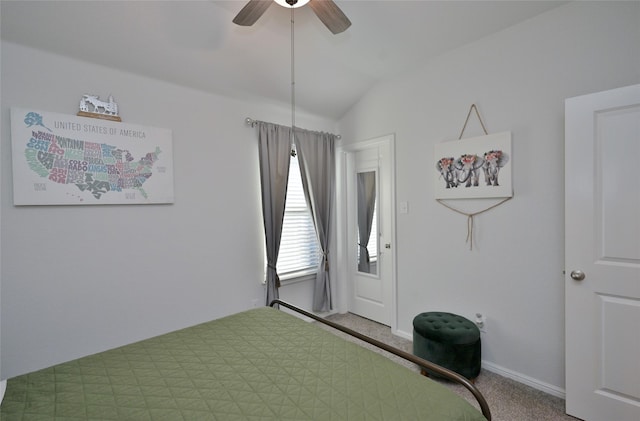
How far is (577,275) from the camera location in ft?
6.31

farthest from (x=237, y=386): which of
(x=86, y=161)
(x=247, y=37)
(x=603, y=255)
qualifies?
(x=247, y=37)

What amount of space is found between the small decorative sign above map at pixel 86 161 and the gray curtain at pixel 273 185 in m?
0.87

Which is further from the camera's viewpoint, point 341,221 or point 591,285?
point 341,221

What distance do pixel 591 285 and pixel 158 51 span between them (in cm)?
343

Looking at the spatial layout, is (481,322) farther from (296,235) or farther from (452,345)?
(296,235)

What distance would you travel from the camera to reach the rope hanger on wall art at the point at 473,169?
237 centimetres

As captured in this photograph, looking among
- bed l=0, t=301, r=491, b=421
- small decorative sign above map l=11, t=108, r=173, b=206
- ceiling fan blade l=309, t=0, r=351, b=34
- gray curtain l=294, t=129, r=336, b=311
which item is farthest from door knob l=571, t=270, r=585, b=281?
small decorative sign above map l=11, t=108, r=173, b=206

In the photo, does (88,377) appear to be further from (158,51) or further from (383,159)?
(383,159)

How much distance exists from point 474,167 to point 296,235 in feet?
6.46

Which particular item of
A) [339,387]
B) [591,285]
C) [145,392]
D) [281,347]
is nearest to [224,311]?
[281,347]

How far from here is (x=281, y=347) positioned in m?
1.62

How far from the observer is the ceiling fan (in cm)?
171

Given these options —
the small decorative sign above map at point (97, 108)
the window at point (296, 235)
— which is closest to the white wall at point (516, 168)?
the window at point (296, 235)

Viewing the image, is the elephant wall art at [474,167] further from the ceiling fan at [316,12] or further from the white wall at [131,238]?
the white wall at [131,238]
